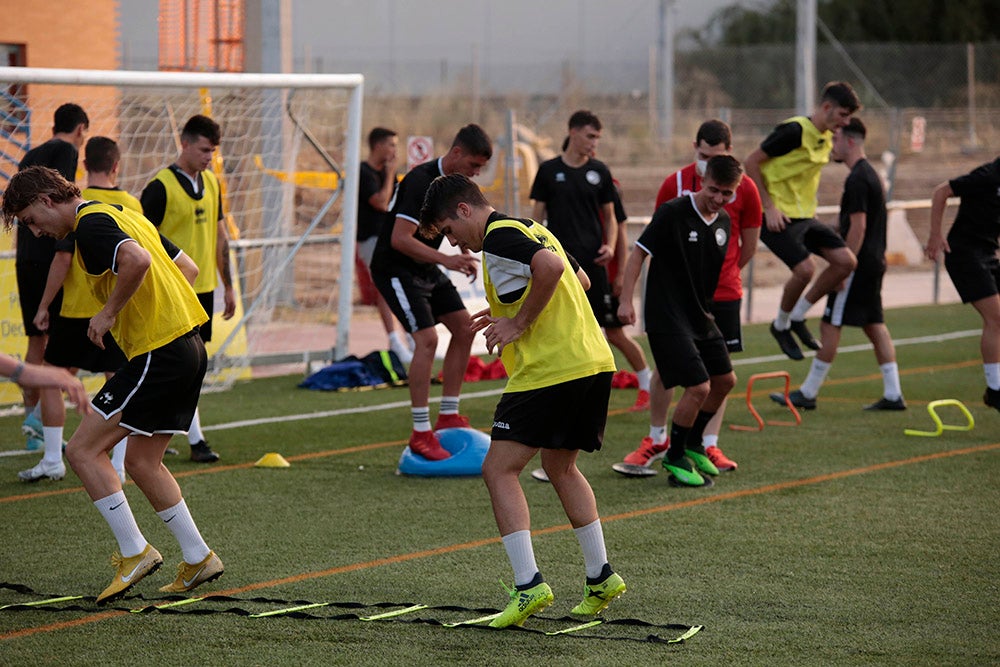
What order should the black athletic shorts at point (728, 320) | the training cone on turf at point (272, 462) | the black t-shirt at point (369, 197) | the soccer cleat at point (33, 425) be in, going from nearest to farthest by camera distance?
the black athletic shorts at point (728, 320), the training cone on turf at point (272, 462), the soccer cleat at point (33, 425), the black t-shirt at point (369, 197)

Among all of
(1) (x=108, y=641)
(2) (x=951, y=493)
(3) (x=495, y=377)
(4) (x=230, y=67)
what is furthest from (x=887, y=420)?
(4) (x=230, y=67)

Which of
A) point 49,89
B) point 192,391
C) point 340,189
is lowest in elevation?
point 192,391

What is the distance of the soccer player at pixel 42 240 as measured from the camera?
8.37 meters

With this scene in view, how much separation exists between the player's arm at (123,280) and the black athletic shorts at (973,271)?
634 centimetres

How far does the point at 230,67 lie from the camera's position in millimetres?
17828

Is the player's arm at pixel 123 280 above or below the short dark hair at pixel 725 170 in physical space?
below

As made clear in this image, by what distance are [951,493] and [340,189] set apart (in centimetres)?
670

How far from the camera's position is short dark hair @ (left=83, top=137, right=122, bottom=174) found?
8.27 m

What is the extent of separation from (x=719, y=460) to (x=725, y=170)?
2.07 m

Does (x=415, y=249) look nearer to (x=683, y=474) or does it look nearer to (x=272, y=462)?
(x=272, y=462)

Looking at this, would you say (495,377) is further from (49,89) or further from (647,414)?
(49,89)

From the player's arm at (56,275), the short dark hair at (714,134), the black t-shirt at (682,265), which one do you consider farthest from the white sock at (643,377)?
the player's arm at (56,275)

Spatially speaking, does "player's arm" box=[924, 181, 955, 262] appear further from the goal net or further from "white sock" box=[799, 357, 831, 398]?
the goal net

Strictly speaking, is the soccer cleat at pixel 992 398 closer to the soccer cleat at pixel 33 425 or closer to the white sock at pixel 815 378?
the white sock at pixel 815 378
